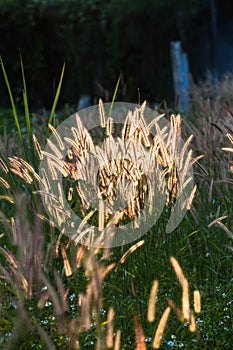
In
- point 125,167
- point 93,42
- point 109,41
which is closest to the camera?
point 125,167

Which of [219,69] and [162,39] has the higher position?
[162,39]

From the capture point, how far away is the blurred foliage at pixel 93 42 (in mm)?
9773

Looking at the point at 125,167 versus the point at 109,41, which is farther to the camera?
the point at 109,41

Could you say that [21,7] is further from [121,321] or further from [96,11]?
[121,321]

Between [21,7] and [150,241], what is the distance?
8.79 metres

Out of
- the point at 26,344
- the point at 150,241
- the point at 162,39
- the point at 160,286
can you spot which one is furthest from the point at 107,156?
the point at 162,39

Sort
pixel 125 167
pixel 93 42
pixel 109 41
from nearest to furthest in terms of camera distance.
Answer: pixel 125 167, pixel 109 41, pixel 93 42

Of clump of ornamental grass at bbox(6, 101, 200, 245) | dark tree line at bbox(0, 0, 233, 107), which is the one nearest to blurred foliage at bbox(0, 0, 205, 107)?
dark tree line at bbox(0, 0, 233, 107)

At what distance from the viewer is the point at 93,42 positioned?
1034 centimetres

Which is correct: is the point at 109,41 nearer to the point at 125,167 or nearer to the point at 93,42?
the point at 93,42

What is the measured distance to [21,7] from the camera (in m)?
10.6

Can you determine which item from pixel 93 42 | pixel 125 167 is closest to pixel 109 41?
pixel 93 42

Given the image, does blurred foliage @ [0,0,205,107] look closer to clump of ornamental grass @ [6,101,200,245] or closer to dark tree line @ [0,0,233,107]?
dark tree line @ [0,0,233,107]

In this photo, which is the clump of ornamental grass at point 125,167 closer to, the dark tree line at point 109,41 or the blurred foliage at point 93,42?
the blurred foliage at point 93,42
